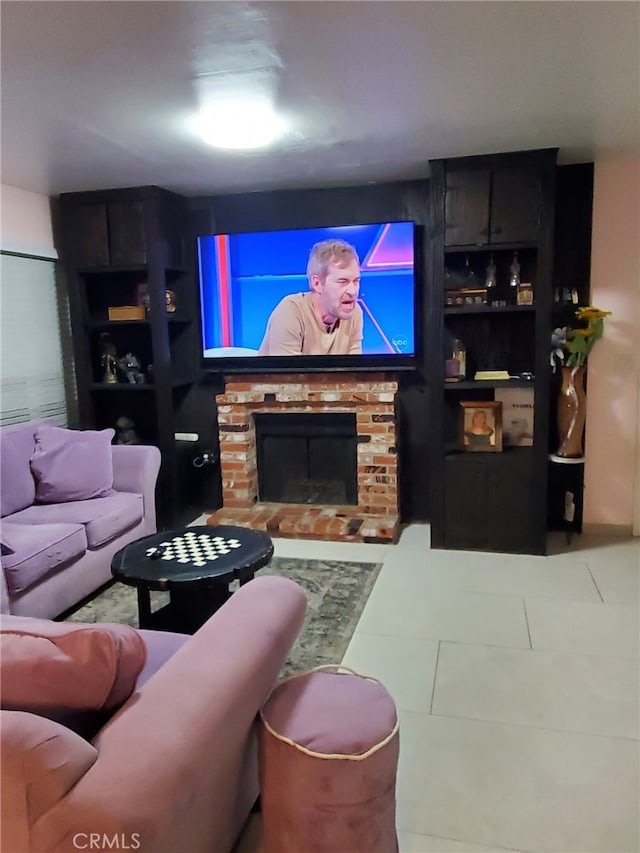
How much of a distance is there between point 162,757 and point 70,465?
8.97ft

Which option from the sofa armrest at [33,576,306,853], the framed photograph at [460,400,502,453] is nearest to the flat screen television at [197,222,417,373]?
the framed photograph at [460,400,502,453]

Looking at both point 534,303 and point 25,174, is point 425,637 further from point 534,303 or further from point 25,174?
point 25,174

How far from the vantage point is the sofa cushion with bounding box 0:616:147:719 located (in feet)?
4.12

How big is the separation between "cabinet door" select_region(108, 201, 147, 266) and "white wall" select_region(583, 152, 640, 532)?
2.87 meters

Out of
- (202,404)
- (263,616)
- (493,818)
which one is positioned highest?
(202,404)

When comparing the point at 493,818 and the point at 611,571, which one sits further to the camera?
the point at 611,571

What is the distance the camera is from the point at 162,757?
3.98 ft

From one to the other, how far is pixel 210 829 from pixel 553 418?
10.9 ft

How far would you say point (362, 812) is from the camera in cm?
155

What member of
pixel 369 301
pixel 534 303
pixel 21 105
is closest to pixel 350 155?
pixel 369 301

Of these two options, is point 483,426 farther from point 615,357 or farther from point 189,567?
point 189,567

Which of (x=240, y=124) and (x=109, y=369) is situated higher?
(x=240, y=124)

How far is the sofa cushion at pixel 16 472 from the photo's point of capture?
11.2 feet

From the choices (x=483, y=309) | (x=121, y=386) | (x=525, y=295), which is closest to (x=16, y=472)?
(x=121, y=386)
